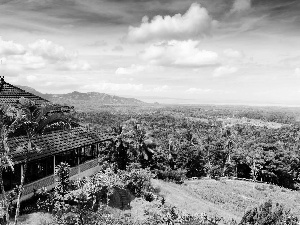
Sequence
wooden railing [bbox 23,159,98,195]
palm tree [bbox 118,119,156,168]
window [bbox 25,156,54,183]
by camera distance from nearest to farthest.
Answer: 1. wooden railing [bbox 23,159,98,195]
2. window [bbox 25,156,54,183]
3. palm tree [bbox 118,119,156,168]

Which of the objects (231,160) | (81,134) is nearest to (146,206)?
(81,134)

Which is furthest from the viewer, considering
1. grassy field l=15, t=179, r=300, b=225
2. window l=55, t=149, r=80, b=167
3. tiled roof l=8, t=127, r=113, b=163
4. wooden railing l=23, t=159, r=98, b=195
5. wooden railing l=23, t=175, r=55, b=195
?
grassy field l=15, t=179, r=300, b=225

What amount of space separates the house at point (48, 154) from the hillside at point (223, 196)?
10004mm

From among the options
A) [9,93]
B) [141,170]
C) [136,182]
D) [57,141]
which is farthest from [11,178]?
[141,170]

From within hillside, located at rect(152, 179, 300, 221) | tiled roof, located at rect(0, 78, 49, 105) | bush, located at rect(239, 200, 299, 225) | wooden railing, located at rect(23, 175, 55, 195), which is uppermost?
tiled roof, located at rect(0, 78, 49, 105)

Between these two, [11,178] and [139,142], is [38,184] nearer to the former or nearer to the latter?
[11,178]

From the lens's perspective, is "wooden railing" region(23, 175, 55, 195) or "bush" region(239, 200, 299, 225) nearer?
"bush" region(239, 200, 299, 225)

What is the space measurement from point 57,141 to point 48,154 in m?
2.37

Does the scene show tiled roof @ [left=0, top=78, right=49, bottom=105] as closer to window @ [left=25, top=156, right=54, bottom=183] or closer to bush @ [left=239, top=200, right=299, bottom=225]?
window @ [left=25, top=156, right=54, bottom=183]

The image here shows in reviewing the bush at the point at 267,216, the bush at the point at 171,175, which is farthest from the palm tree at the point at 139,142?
the bush at the point at 267,216

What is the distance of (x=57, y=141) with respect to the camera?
23438 millimetres

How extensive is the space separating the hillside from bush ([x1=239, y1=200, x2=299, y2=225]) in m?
10.0

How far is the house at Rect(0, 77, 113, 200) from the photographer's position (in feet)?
65.7

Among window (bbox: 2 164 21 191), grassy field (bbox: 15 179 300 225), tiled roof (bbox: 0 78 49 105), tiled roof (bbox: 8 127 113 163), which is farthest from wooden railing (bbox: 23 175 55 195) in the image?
tiled roof (bbox: 0 78 49 105)
